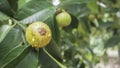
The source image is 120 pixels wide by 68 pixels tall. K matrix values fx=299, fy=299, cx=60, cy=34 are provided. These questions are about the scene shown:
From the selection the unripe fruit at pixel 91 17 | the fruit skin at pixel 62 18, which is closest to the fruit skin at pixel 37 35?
the fruit skin at pixel 62 18

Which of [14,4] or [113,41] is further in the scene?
[113,41]

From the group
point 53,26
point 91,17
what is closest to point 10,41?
point 53,26

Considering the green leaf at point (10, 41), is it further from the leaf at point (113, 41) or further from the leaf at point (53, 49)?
the leaf at point (113, 41)

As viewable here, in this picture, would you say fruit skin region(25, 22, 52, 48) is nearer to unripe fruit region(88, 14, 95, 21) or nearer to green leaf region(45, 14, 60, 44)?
green leaf region(45, 14, 60, 44)

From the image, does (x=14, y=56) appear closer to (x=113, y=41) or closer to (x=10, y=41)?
(x=10, y=41)

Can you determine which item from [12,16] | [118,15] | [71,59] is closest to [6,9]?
[12,16]

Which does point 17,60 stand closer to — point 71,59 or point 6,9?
point 6,9

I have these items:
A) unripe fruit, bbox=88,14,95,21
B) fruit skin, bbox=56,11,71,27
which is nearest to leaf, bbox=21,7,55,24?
fruit skin, bbox=56,11,71,27
